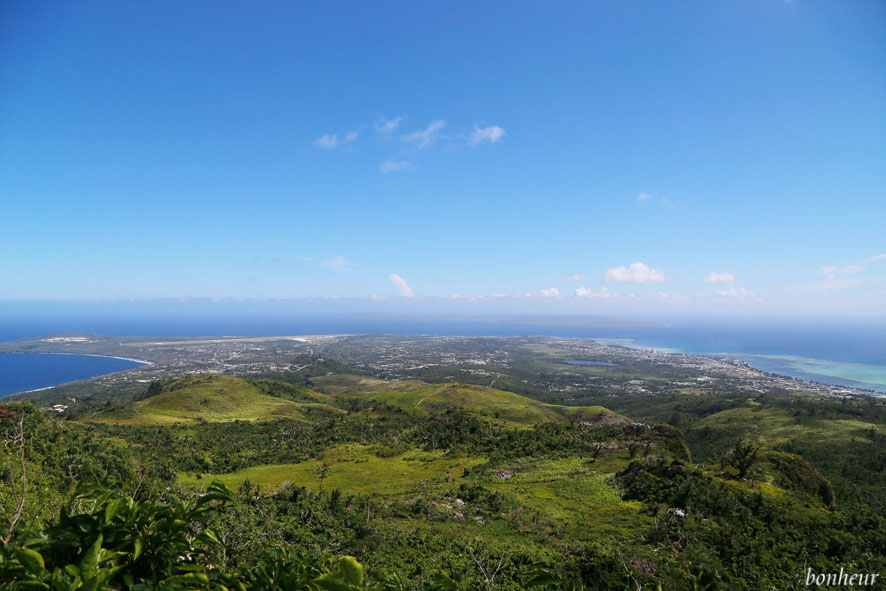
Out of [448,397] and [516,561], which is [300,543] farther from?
[448,397]

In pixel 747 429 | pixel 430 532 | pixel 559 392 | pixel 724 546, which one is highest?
pixel 724 546

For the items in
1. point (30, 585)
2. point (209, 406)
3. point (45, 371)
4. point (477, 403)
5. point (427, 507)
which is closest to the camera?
point (30, 585)

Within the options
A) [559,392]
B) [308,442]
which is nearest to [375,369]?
[559,392]

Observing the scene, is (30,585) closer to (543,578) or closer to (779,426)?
(543,578)

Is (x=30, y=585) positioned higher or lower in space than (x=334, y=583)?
higher

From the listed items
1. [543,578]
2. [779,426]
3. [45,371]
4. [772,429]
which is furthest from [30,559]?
[45,371]

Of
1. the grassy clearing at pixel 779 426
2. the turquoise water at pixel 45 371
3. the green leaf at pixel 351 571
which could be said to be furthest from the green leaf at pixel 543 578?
the turquoise water at pixel 45 371
